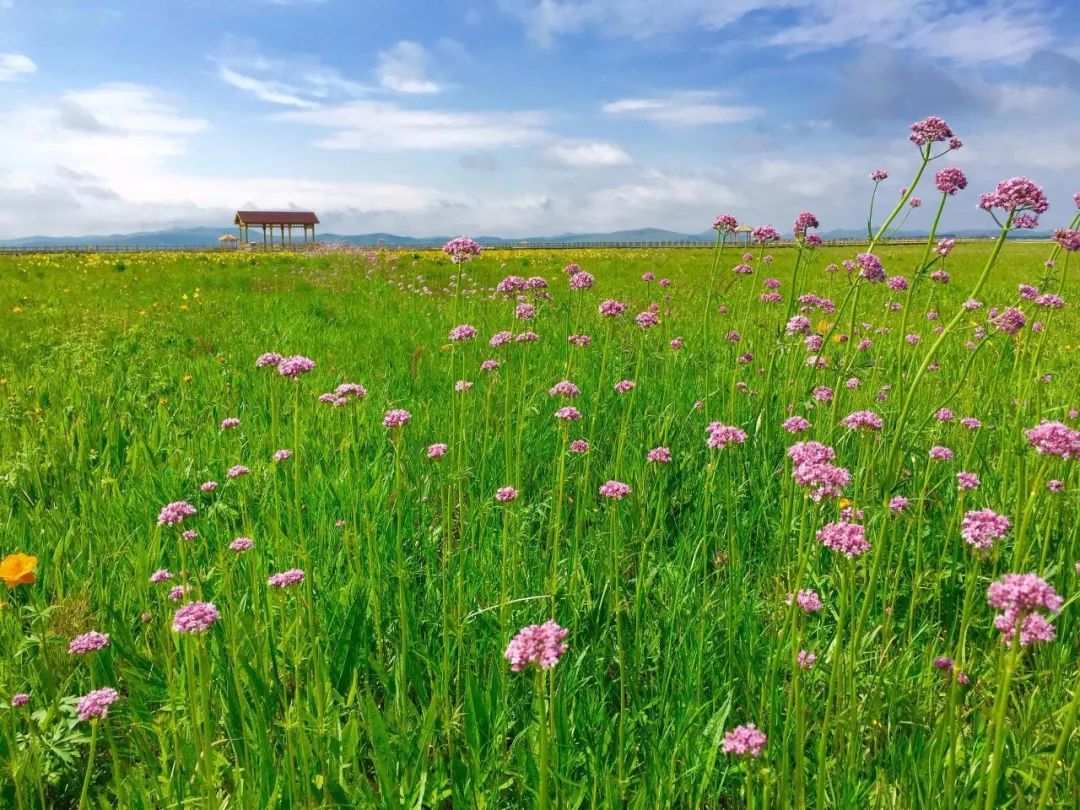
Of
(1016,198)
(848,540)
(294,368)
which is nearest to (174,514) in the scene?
(294,368)

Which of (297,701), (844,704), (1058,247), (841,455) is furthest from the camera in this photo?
(841,455)

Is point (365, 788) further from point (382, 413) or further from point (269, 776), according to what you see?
Result: point (382, 413)

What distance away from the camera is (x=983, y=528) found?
1.64 meters

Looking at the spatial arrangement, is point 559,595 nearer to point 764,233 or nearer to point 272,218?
point 764,233

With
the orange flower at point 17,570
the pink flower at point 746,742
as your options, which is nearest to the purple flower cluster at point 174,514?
the orange flower at point 17,570

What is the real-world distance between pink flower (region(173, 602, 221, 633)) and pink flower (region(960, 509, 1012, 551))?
1.92 m

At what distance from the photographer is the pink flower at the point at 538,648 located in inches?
51.2

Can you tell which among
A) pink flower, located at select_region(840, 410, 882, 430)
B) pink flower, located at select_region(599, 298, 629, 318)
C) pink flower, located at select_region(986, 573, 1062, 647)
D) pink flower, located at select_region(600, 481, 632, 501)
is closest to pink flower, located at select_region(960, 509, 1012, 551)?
pink flower, located at select_region(986, 573, 1062, 647)

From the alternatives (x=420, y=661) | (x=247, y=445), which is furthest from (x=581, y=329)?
(x=420, y=661)

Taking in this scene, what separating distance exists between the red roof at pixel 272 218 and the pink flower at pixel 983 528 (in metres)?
67.5

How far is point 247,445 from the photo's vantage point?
443 cm

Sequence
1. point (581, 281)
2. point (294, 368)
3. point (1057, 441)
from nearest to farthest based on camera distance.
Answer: point (1057, 441) < point (294, 368) < point (581, 281)

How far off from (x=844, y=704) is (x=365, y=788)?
4.72ft

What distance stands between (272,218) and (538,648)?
68.9m
